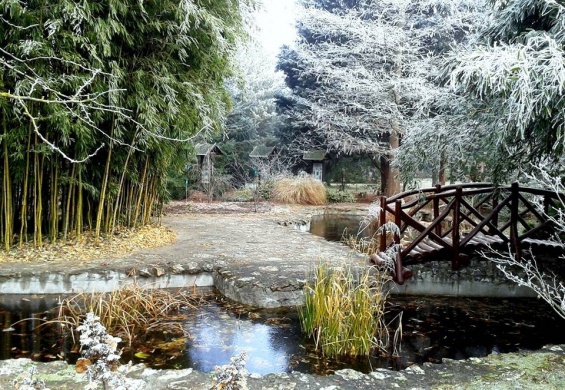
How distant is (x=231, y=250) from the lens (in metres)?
6.21

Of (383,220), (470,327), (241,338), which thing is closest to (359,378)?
(241,338)

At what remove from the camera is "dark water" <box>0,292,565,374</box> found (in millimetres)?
3297

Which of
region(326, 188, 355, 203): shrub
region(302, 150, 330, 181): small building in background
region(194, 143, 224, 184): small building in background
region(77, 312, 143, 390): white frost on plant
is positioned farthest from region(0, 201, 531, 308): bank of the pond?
region(302, 150, 330, 181): small building in background

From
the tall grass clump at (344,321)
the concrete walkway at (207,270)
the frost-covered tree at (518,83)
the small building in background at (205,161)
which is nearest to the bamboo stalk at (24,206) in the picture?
the concrete walkway at (207,270)

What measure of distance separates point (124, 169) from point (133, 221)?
1.17 metres

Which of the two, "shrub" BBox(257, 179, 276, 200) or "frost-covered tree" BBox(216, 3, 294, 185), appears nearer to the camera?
"shrub" BBox(257, 179, 276, 200)

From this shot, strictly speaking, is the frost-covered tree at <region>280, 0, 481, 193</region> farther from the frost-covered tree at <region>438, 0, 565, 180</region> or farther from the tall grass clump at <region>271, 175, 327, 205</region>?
the frost-covered tree at <region>438, 0, 565, 180</region>

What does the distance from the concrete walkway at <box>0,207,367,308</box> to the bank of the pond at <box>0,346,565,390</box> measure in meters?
1.48

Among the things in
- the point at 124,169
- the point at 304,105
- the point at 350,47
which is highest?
the point at 350,47

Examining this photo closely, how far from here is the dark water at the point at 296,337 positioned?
3297mm

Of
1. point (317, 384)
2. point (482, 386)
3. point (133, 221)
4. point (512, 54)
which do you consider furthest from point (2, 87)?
point (482, 386)

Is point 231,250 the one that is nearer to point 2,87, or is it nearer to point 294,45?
point 2,87

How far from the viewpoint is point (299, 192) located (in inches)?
544

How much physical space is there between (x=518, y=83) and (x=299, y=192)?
1082 cm
